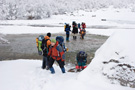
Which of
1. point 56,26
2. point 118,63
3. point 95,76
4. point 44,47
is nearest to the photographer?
point 118,63

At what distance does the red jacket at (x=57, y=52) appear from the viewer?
5.06m

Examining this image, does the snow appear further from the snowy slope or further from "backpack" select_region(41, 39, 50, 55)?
"backpack" select_region(41, 39, 50, 55)

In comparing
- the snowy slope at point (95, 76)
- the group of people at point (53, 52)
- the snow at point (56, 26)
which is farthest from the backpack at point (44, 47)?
the snow at point (56, 26)

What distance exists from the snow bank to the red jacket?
1174mm

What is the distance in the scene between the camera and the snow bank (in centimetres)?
385

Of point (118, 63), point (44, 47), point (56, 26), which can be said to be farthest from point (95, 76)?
point (56, 26)

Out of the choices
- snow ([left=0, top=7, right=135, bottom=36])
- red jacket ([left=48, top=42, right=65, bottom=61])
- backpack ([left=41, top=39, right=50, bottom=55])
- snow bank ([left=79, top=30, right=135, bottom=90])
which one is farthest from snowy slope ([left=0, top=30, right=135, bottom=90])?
snow ([left=0, top=7, right=135, bottom=36])

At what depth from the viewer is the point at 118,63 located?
4066 millimetres

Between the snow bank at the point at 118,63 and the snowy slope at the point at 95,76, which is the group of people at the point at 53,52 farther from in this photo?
the snow bank at the point at 118,63

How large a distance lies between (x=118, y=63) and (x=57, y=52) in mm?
2160

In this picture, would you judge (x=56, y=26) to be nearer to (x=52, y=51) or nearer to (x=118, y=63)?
(x=52, y=51)

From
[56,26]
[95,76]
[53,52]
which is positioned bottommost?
[56,26]

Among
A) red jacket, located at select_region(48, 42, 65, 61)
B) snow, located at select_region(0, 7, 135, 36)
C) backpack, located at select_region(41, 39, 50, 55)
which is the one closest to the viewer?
red jacket, located at select_region(48, 42, 65, 61)

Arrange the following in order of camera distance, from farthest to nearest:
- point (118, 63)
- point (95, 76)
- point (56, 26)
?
point (56, 26) < point (95, 76) < point (118, 63)
